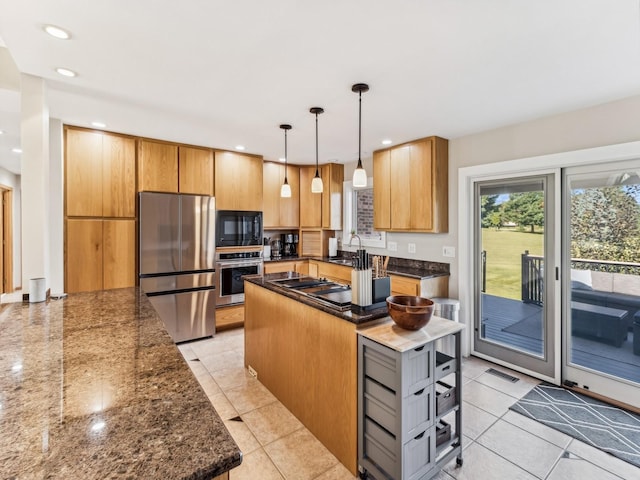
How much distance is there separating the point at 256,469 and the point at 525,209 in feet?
10.6

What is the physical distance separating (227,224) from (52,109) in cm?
210

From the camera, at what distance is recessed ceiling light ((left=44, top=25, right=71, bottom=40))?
1.67 meters

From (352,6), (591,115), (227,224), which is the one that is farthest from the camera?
(227,224)

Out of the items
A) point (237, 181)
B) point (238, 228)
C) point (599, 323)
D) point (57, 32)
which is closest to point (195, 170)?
point (237, 181)

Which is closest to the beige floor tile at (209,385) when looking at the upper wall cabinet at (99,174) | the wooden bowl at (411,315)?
the wooden bowl at (411,315)

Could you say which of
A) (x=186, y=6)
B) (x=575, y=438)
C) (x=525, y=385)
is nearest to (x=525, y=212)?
(x=525, y=385)

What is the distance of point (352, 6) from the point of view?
1.48 meters

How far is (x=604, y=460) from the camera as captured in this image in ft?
6.47

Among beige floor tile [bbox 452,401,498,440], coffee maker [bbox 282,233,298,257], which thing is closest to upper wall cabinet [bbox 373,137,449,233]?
coffee maker [bbox 282,233,298,257]

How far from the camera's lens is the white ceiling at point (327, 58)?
153cm

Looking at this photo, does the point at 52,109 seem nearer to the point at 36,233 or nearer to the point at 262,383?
the point at 36,233

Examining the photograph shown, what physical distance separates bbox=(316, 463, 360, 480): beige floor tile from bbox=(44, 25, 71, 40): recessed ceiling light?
2902 mm

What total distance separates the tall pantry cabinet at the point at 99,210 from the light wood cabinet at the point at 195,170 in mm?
535

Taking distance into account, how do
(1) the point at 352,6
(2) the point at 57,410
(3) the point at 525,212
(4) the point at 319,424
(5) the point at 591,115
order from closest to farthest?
(2) the point at 57,410 < (1) the point at 352,6 < (4) the point at 319,424 < (5) the point at 591,115 < (3) the point at 525,212
